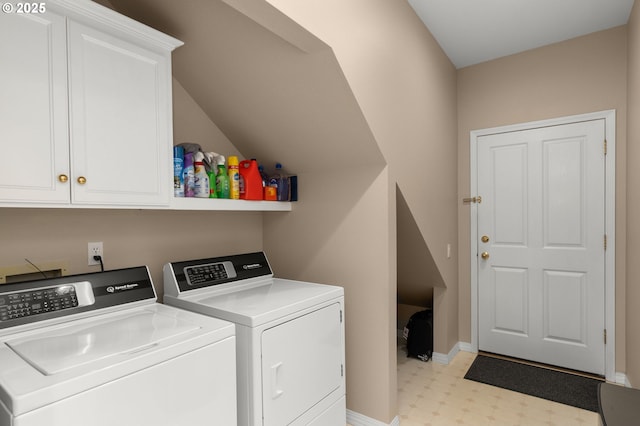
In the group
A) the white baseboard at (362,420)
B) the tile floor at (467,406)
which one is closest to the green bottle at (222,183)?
the white baseboard at (362,420)

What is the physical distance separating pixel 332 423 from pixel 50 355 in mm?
1413

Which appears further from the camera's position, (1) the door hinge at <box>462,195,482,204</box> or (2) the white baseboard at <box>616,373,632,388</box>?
(1) the door hinge at <box>462,195,482,204</box>

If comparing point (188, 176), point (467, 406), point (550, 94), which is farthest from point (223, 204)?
point (550, 94)

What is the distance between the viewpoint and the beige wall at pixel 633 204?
2277 mm

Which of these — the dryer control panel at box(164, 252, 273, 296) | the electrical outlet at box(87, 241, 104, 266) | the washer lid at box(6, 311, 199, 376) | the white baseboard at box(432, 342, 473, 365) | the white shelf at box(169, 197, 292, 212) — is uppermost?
the white shelf at box(169, 197, 292, 212)

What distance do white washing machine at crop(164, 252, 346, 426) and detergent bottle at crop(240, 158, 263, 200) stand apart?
0.39 meters

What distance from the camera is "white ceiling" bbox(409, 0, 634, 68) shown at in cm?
238

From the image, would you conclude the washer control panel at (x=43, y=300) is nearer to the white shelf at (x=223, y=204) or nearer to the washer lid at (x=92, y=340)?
the washer lid at (x=92, y=340)

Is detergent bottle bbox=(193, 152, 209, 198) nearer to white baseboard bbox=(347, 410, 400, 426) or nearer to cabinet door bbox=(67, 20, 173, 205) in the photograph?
cabinet door bbox=(67, 20, 173, 205)

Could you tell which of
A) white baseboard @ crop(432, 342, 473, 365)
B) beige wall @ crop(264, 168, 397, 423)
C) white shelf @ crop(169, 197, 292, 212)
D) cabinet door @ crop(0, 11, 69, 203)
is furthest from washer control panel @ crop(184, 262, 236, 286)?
white baseboard @ crop(432, 342, 473, 365)

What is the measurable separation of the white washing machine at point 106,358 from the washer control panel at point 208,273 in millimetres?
Result: 258

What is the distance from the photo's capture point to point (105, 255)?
69.4 inches

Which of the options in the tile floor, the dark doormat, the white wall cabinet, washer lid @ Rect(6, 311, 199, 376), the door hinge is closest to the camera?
washer lid @ Rect(6, 311, 199, 376)

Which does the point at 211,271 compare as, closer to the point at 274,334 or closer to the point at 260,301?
the point at 260,301
